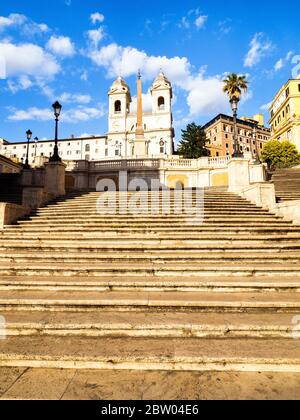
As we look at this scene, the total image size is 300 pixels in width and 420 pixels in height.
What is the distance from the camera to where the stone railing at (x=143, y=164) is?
2516 centimetres

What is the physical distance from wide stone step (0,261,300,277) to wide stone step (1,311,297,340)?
190cm

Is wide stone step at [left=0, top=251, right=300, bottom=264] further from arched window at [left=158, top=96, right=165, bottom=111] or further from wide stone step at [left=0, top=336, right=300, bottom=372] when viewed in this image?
arched window at [left=158, top=96, right=165, bottom=111]

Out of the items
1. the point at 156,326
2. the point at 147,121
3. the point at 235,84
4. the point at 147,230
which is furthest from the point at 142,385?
the point at 147,121

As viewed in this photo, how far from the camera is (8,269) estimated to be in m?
6.63

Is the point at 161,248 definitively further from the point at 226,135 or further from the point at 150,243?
the point at 226,135

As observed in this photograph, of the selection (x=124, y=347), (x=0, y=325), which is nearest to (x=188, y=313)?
(x=124, y=347)

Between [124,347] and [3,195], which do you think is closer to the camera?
[124,347]

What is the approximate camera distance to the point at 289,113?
2173 inches

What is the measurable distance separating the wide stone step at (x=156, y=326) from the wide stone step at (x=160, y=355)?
0.19 meters

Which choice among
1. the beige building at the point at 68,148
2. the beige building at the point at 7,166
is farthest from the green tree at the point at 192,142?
the beige building at the point at 68,148

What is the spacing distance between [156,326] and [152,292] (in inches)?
57.9

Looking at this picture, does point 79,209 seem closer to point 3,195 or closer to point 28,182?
point 3,195

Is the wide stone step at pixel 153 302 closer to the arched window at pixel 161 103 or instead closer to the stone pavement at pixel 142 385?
the stone pavement at pixel 142 385

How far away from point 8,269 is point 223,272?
221 inches
